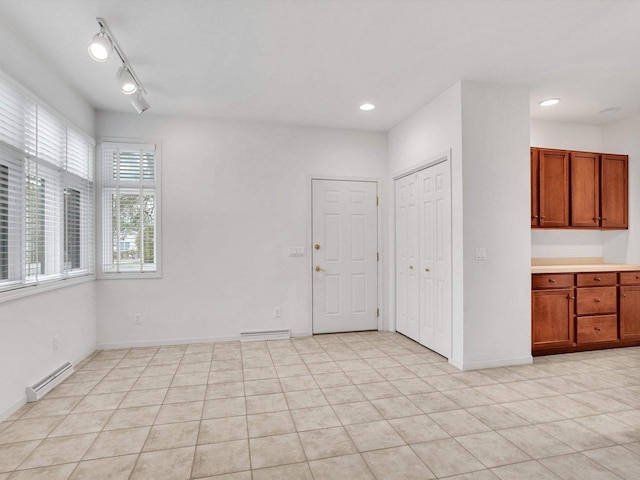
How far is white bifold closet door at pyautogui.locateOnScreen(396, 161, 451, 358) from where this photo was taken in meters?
3.79

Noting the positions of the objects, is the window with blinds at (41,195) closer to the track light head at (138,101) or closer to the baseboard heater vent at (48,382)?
the track light head at (138,101)

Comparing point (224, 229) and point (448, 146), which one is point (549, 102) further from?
point (224, 229)

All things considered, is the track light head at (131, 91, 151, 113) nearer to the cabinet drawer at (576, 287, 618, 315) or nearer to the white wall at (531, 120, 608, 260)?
the white wall at (531, 120, 608, 260)

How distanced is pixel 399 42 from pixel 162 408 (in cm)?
330

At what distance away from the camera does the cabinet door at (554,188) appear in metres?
4.14

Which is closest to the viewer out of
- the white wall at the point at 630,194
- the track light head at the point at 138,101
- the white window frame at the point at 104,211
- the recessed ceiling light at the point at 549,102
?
the track light head at the point at 138,101

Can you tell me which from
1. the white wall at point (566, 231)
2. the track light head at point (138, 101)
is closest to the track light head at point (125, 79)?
the track light head at point (138, 101)

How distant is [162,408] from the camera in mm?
2736

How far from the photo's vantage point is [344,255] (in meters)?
4.95

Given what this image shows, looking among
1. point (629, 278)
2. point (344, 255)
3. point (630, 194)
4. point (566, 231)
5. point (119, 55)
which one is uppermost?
point (119, 55)

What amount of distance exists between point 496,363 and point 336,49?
3206mm

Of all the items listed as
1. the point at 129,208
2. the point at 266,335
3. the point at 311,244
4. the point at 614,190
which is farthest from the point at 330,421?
the point at 614,190

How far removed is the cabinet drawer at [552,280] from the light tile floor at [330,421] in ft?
2.48

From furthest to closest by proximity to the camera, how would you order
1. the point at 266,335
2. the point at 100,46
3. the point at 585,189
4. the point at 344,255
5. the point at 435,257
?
the point at 344,255 < the point at 266,335 < the point at 585,189 < the point at 435,257 < the point at 100,46
